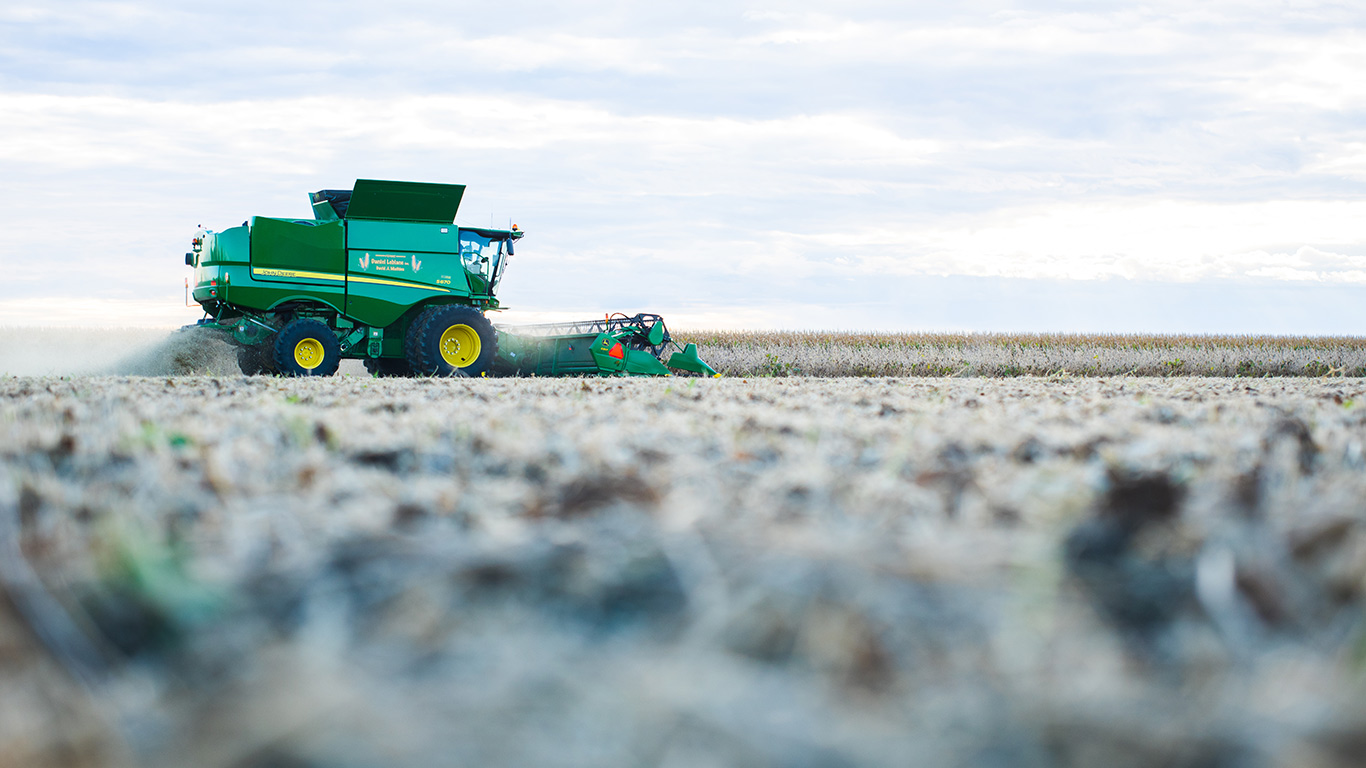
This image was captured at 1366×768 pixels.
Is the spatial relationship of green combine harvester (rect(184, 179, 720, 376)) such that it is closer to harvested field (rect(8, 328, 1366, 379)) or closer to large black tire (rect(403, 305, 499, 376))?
large black tire (rect(403, 305, 499, 376))

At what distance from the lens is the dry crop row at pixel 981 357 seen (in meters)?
19.8

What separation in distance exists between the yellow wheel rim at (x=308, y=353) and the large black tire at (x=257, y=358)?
1.51ft

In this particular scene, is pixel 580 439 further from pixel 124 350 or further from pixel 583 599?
pixel 124 350

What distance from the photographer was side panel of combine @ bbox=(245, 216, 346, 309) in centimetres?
1245

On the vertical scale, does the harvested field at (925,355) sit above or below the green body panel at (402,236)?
below

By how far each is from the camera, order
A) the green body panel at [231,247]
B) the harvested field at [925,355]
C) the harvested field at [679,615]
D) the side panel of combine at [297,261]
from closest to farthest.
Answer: the harvested field at [679,615] → the green body panel at [231,247] → the side panel of combine at [297,261] → the harvested field at [925,355]

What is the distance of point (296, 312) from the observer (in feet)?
41.8

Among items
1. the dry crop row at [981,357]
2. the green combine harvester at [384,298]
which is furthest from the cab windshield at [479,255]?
the dry crop row at [981,357]

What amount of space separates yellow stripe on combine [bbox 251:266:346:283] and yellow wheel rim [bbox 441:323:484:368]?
5.23 feet

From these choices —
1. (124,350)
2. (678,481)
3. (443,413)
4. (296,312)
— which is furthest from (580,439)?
(124,350)

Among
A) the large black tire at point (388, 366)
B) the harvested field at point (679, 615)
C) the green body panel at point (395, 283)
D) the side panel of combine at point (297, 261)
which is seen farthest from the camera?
the large black tire at point (388, 366)

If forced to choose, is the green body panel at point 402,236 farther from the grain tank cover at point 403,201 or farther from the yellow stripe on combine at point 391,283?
the yellow stripe on combine at point 391,283

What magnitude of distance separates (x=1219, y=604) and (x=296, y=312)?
503 inches

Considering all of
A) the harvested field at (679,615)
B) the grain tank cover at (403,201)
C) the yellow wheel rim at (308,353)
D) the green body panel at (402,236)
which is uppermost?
the grain tank cover at (403,201)
